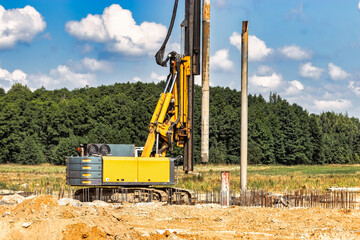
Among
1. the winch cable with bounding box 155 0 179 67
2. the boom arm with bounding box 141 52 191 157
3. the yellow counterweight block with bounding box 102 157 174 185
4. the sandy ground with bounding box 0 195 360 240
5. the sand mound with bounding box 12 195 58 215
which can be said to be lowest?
the sandy ground with bounding box 0 195 360 240

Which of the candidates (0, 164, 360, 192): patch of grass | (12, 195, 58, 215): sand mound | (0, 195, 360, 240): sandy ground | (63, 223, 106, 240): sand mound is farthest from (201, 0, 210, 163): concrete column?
(63, 223, 106, 240): sand mound

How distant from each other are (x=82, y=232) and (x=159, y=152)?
28.8 feet

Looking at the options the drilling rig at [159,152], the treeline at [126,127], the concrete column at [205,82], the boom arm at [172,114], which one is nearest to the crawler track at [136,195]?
the drilling rig at [159,152]

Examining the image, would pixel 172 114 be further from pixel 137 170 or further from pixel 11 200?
pixel 11 200

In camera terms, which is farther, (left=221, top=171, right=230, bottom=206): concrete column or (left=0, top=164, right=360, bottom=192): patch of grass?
(left=0, top=164, right=360, bottom=192): patch of grass

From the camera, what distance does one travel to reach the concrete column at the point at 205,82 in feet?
65.7

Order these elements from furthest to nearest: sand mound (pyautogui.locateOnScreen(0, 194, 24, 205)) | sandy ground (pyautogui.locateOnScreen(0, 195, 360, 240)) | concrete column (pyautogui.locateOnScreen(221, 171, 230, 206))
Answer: concrete column (pyautogui.locateOnScreen(221, 171, 230, 206)), sand mound (pyautogui.locateOnScreen(0, 194, 24, 205)), sandy ground (pyautogui.locateOnScreen(0, 195, 360, 240))

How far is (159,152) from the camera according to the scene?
66.3 feet

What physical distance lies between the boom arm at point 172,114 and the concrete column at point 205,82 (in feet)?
1.94

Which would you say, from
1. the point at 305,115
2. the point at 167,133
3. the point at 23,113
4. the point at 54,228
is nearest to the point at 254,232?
the point at 54,228

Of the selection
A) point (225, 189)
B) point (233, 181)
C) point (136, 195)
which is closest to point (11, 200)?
point (136, 195)

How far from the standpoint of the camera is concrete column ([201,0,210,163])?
20.0 metres

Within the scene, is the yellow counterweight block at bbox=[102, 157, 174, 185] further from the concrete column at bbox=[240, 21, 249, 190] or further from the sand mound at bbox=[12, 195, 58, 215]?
the sand mound at bbox=[12, 195, 58, 215]

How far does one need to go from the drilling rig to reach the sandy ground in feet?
5.01
